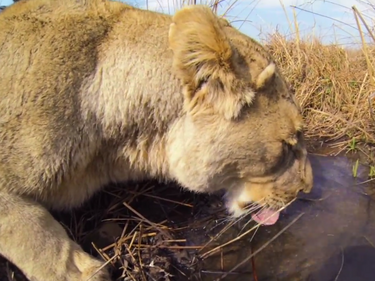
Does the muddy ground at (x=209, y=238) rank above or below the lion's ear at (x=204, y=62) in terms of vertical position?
below

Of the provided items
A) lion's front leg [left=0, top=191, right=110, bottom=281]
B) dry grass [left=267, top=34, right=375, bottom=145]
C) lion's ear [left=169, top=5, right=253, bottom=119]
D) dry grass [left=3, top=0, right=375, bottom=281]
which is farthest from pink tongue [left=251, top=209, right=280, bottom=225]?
dry grass [left=267, top=34, right=375, bottom=145]

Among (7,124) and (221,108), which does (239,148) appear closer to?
(221,108)

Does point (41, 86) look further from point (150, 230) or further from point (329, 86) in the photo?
point (329, 86)

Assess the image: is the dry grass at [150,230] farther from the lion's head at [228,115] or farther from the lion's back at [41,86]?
the lion's back at [41,86]

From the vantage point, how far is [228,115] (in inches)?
81.4

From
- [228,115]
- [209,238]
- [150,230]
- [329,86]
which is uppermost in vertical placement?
[228,115]

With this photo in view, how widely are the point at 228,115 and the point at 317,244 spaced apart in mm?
987

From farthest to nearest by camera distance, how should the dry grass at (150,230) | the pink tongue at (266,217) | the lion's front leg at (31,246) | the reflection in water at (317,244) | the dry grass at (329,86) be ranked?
the dry grass at (329,86) < the pink tongue at (266,217) < the reflection in water at (317,244) < the dry grass at (150,230) < the lion's front leg at (31,246)

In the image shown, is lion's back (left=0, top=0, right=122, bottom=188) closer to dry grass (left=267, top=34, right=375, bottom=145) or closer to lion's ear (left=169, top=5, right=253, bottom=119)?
lion's ear (left=169, top=5, right=253, bottom=119)

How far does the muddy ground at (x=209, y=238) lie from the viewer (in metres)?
2.27

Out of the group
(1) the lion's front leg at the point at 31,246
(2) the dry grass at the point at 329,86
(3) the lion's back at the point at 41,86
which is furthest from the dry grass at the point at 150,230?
(2) the dry grass at the point at 329,86

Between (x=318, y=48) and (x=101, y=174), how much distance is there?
379cm

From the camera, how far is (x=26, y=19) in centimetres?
208

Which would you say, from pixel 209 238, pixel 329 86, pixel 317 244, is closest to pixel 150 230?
pixel 209 238
